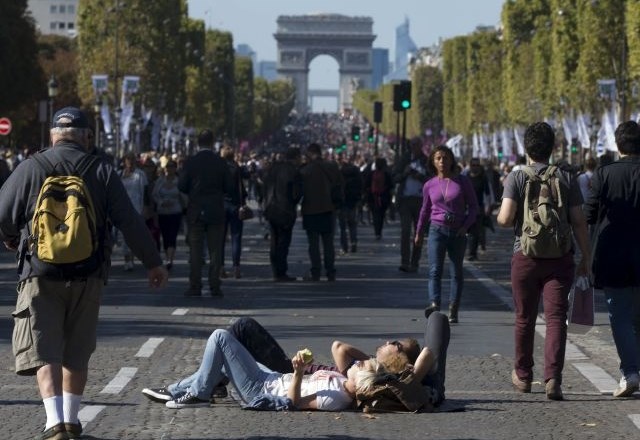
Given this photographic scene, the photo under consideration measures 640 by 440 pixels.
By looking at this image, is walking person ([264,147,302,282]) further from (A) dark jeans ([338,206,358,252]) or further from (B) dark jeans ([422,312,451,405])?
(B) dark jeans ([422,312,451,405])

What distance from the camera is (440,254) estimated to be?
17.4 meters

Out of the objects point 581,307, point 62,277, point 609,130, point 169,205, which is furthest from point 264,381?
point 609,130

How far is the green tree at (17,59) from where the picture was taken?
229 feet

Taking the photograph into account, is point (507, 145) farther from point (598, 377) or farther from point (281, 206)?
point (598, 377)

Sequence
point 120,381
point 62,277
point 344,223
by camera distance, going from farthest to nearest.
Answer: point 344,223
point 120,381
point 62,277

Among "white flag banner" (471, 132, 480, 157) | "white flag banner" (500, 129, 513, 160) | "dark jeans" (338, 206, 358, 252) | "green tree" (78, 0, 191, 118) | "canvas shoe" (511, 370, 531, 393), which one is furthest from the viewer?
"white flag banner" (471, 132, 480, 157)

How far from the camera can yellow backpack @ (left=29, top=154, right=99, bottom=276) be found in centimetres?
933

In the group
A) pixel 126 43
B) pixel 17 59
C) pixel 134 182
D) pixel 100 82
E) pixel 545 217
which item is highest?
pixel 126 43

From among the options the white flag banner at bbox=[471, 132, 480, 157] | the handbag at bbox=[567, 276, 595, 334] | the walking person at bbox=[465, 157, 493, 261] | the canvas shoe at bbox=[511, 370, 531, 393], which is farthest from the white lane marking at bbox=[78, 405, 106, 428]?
the white flag banner at bbox=[471, 132, 480, 157]

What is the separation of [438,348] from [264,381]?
3.43ft

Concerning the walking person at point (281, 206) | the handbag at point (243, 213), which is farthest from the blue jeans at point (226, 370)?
the handbag at point (243, 213)

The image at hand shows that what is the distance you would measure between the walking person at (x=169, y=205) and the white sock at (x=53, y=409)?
16.8 meters

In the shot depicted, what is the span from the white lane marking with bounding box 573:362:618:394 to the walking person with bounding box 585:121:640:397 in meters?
0.36

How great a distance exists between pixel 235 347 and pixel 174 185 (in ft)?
51.9
